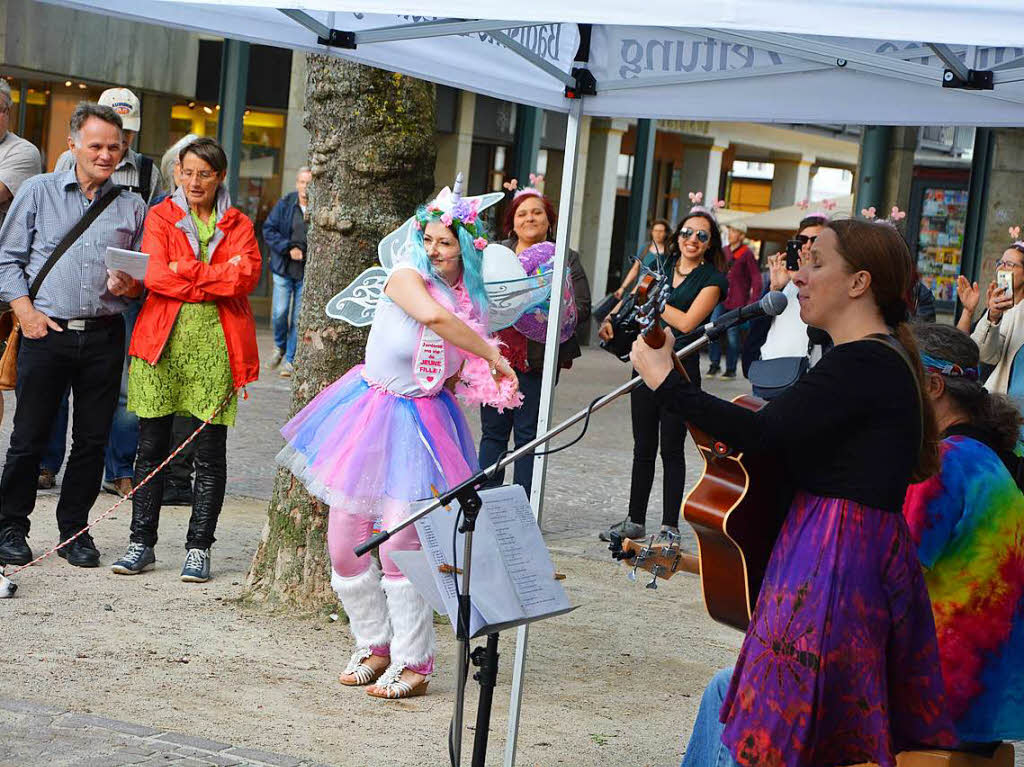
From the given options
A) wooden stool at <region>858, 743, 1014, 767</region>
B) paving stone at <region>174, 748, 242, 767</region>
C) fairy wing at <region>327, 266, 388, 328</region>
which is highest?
fairy wing at <region>327, 266, 388, 328</region>

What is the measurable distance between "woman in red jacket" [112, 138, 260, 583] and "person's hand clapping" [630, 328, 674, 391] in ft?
12.1

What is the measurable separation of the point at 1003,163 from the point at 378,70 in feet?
41.8

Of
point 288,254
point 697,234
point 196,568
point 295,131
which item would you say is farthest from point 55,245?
point 295,131

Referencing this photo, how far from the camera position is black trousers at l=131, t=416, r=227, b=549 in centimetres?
662

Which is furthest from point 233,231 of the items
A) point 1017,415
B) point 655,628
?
point 1017,415

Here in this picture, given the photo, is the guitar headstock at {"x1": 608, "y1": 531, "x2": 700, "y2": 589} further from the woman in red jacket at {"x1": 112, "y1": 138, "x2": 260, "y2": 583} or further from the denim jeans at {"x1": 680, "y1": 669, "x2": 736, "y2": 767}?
the woman in red jacket at {"x1": 112, "y1": 138, "x2": 260, "y2": 583}

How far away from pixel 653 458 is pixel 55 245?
134 inches

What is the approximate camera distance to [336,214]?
6266mm

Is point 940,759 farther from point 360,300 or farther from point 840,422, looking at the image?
point 360,300

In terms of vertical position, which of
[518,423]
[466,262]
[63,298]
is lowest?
[518,423]

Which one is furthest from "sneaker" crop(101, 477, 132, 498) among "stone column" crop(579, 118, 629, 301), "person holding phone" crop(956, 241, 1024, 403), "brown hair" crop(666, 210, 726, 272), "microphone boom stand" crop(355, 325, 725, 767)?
"stone column" crop(579, 118, 629, 301)

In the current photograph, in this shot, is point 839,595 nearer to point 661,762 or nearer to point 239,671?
Result: point 661,762

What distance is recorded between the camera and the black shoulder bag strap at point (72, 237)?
21.3 ft

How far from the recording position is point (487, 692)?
364cm
